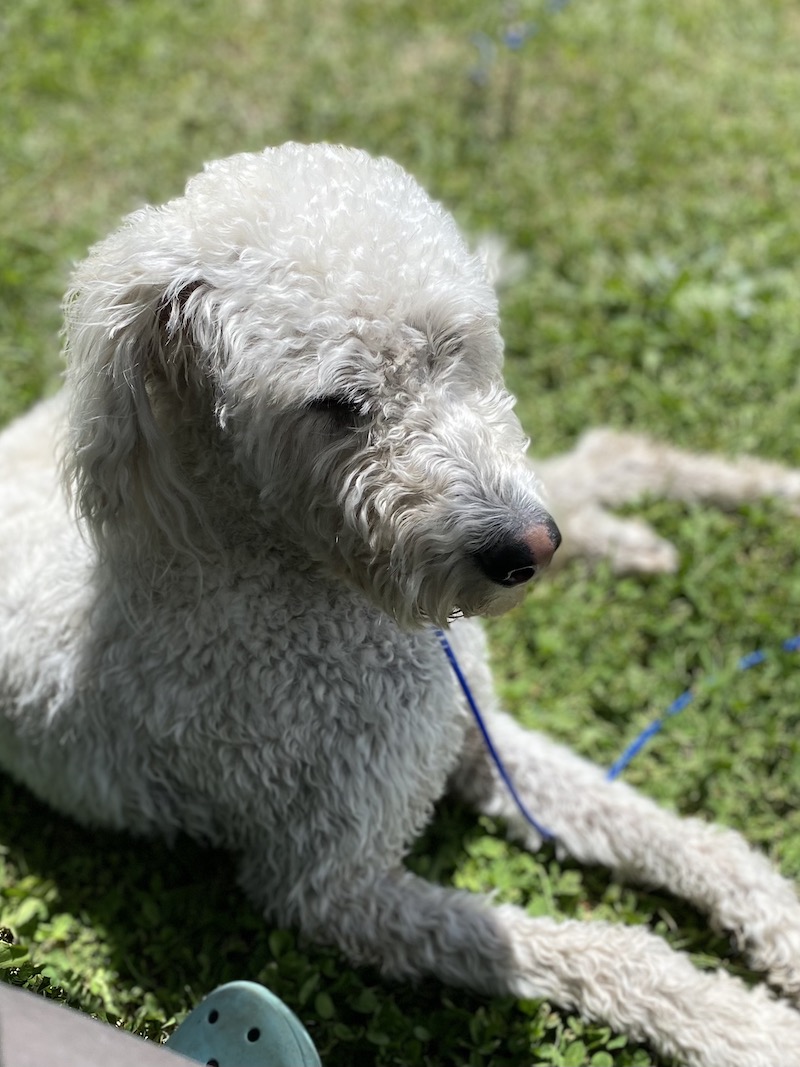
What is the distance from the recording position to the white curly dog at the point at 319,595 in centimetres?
220

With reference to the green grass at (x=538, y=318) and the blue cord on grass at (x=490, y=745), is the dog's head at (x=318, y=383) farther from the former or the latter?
the green grass at (x=538, y=318)

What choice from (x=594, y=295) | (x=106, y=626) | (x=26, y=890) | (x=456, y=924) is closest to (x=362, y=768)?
(x=456, y=924)

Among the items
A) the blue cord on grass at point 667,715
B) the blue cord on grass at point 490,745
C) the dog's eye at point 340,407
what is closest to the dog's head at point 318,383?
the dog's eye at point 340,407

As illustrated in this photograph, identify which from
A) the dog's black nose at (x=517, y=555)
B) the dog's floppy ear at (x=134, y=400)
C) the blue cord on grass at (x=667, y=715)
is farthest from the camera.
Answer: the blue cord on grass at (x=667, y=715)

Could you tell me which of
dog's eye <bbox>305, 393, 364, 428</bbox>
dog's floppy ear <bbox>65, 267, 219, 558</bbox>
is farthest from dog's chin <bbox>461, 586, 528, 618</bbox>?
dog's floppy ear <bbox>65, 267, 219, 558</bbox>

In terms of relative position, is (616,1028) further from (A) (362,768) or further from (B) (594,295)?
(B) (594,295)

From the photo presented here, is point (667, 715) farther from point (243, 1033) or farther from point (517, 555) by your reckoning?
point (243, 1033)

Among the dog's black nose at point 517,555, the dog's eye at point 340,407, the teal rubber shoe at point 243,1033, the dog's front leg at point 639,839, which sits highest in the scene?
the dog's eye at point 340,407

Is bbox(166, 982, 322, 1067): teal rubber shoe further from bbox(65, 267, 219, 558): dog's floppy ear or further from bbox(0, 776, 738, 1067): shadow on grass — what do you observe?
bbox(65, 267, 219, 558): dog's floppy ear

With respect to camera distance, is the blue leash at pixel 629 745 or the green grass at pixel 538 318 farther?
the green grass at pixel 538 318

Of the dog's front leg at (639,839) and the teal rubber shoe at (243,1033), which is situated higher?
the dog's front leg at (639,839)

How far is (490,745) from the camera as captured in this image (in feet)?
10.1

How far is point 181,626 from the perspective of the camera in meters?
2.61

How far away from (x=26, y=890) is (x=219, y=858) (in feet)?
1.93
